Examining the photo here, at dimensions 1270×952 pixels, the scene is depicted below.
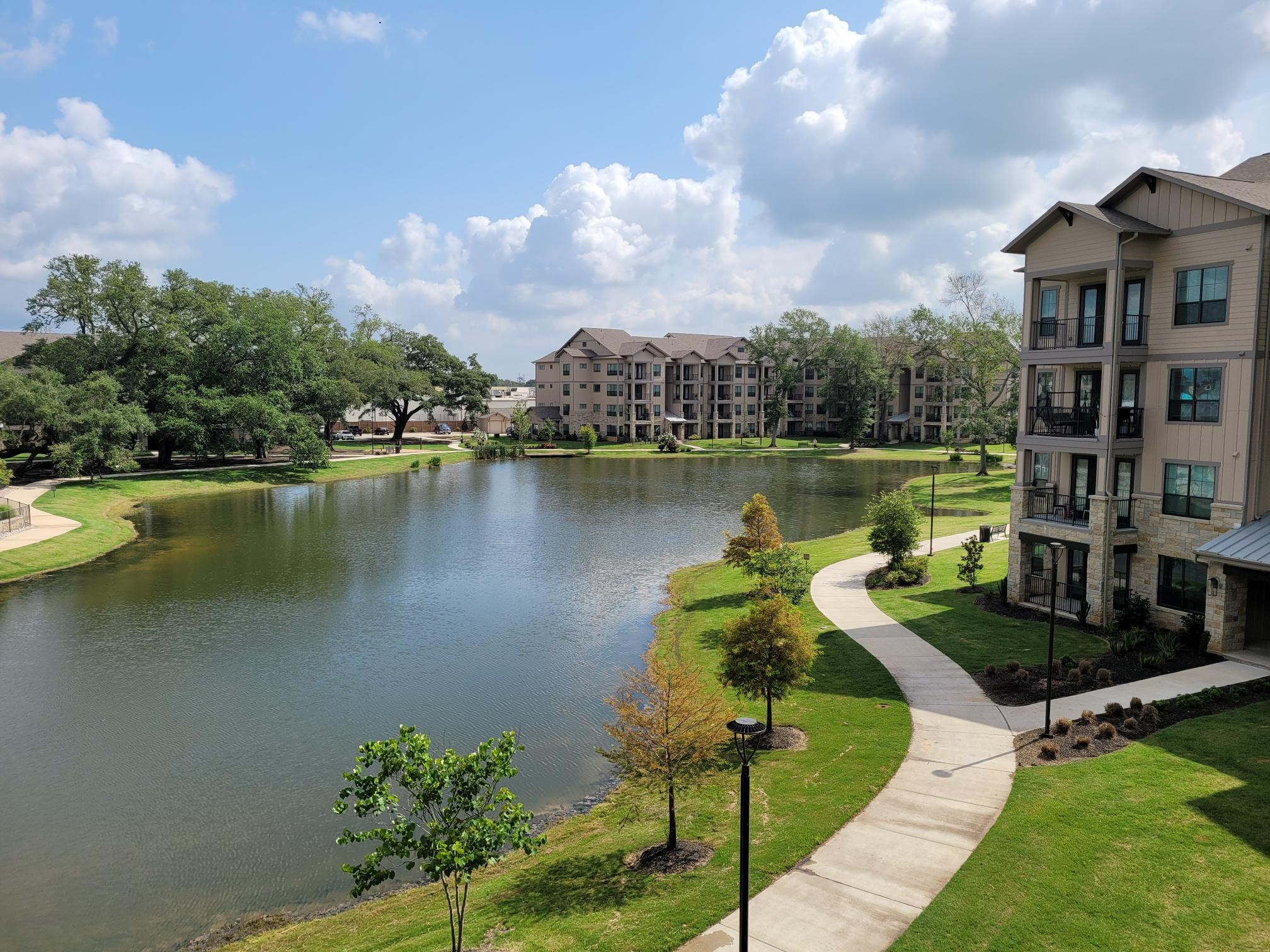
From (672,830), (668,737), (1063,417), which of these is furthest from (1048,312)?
(672,830)

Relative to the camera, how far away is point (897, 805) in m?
13.6

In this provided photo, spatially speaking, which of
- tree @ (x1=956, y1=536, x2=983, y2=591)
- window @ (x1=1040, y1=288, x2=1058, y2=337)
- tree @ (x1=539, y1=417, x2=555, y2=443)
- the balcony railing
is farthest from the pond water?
tree @ (x1=539, y1=417, x2=555, y2=443)

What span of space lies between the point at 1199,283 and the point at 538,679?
65.6ft

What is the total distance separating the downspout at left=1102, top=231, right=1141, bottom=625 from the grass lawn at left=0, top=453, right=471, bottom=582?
3852cm

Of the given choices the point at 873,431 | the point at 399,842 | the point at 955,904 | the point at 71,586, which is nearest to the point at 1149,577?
the point at 955,904

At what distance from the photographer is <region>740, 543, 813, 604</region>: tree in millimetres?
25281

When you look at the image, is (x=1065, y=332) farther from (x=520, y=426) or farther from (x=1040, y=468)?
(x=520, y=426)

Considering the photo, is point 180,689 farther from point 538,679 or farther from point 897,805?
point 897,805

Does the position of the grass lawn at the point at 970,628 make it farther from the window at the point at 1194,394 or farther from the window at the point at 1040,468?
the window at the point at 1194,394

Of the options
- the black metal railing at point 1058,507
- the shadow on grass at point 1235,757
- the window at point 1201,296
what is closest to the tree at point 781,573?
the black metal railing at point 1058,507

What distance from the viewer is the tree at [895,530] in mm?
30078

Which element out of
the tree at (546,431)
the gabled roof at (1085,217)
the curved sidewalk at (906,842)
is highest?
the gabled roof at (1085,217)

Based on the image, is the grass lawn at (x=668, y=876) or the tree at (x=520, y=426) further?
Answer: the tree at (x=520, y=426)

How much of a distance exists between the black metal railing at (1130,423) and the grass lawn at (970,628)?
5547 millimetres
